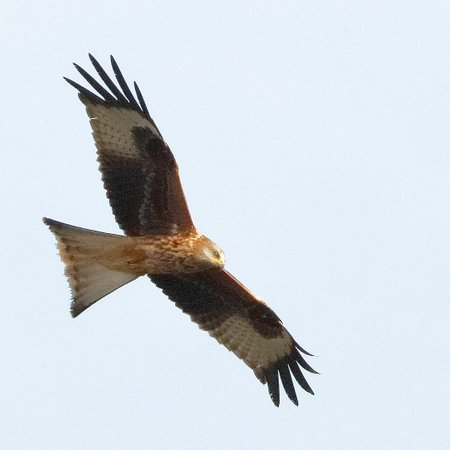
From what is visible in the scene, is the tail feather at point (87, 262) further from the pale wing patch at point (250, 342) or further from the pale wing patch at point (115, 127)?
the pale wing patch at point (250, 342)

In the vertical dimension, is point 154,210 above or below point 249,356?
above

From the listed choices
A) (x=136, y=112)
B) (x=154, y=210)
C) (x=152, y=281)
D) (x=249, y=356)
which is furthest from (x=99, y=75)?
(x=249, y=356)

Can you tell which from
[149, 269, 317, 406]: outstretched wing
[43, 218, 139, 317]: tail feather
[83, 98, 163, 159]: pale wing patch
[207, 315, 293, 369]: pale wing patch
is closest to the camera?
[43, 218, 139, 317]: tail feather

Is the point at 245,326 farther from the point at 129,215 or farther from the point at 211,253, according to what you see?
the point at 129,215

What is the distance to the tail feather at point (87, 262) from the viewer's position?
42.9 feet

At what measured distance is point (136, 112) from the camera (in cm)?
1325

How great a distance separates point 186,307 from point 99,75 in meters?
2.63

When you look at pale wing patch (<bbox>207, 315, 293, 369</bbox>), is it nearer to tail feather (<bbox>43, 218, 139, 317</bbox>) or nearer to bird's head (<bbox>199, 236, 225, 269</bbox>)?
bird's head (<bbox>199, 236, 225, 269</bbox>)

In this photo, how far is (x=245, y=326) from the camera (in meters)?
14.4

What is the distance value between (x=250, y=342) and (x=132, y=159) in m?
2.47

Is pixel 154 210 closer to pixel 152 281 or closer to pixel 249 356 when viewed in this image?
pixel 152 281

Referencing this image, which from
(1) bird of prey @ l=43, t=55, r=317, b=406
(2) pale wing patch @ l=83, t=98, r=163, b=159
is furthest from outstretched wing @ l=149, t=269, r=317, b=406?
(2) pale wing patch @ l=83, t=98, r=163, b=159

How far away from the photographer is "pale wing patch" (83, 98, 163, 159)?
1327cm

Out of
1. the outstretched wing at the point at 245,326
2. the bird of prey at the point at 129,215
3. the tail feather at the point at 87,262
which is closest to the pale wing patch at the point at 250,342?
the outstretched wing at the point at 245,326
